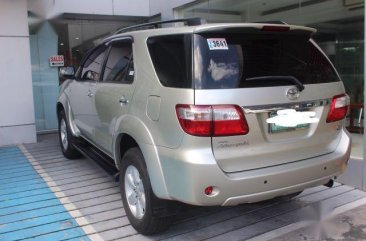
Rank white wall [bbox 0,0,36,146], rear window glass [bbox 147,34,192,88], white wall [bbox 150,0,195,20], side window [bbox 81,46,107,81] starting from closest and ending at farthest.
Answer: rear window glass [bbox 147,34,192,88] → side window [bbox 81,46,107,81] → white wall [bbox 0,0,36,146] → white wall [bbox 150,0,195,20]

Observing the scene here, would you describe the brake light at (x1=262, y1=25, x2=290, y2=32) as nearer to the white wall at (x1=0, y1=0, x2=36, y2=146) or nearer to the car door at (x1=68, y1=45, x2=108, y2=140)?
the car door at (x1=68, y1=45, x2=108, y2=140)

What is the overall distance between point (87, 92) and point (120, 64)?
981mm

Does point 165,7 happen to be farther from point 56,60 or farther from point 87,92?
point 87,92

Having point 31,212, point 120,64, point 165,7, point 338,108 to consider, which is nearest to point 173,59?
point 120,64

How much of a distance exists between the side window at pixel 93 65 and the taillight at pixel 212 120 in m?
2.10

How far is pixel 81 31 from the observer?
8844 millimetres

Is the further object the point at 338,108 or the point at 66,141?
the point at 66,141

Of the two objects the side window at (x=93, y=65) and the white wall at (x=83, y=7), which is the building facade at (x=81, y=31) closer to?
the white wall at (x=83, y=7)

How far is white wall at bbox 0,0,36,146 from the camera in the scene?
23.6 feet

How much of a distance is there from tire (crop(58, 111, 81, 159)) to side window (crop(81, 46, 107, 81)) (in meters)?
1.06

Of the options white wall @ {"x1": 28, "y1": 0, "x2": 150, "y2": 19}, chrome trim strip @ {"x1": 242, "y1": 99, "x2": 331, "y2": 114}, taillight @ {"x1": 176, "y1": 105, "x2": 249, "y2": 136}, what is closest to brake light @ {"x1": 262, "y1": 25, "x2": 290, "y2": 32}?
chrome trim strip @ {"x1": 242, "y1": 99, "x2": 331, "y2": 114}

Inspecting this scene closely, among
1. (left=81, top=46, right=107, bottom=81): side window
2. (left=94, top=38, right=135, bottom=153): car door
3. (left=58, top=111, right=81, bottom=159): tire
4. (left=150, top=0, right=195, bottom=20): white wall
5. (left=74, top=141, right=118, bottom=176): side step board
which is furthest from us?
(left=150, top=0, right=195, bottom=20): white wall

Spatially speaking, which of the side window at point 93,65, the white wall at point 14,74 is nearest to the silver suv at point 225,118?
the side window at point 93,65

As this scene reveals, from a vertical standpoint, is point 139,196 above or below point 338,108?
below
